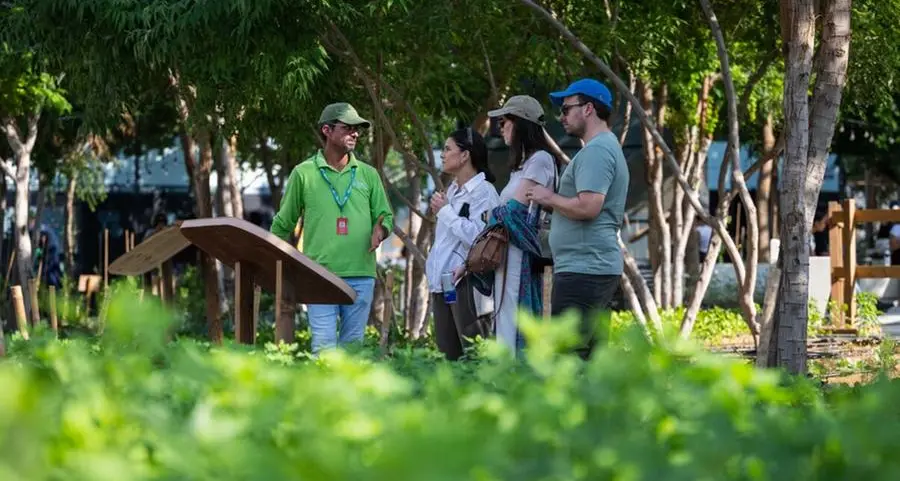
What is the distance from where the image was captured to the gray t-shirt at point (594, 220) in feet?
23.7

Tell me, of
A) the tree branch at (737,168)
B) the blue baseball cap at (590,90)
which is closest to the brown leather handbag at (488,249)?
the blue baseball cap at (590,90)

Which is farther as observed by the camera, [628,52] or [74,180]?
[74,180]

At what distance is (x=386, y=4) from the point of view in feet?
39.8

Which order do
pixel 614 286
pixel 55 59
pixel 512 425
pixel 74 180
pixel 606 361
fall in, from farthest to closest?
pixel 74 180, pixel 55 59, pixel 614 286, pixel 606 361, pixel 512 425

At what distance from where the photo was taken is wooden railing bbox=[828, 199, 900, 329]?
17.0m

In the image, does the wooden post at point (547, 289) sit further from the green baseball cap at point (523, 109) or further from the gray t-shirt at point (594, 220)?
the green baseball cap at point (523, 109)

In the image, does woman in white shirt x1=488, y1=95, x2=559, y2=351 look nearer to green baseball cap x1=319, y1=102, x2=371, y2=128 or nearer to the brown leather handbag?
the brown leather handbag

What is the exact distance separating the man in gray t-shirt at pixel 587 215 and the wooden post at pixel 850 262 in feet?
32.5

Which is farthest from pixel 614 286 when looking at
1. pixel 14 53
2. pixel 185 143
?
pixel 185 143

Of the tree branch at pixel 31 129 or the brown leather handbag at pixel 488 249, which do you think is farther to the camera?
the tree branch at pixel 31 129

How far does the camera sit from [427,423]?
2.17 m

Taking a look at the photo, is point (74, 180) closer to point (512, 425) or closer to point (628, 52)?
point (628, 52)

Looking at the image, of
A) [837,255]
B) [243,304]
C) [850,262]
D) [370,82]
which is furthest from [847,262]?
[243,304]

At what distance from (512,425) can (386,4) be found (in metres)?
9.77
